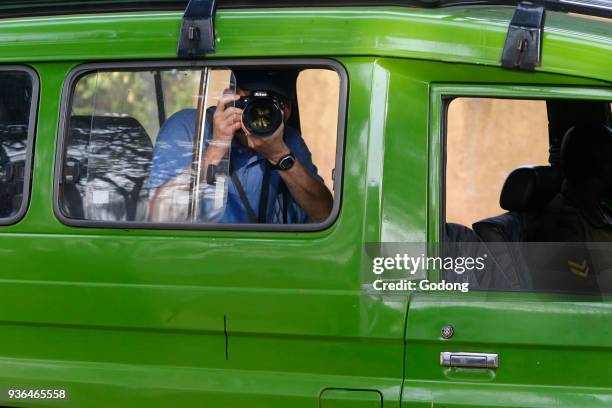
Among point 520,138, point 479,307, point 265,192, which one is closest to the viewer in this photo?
point 479,307

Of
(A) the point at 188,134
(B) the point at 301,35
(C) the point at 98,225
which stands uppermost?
(B) the point at 301,35

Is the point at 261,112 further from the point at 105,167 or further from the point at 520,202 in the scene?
the point at 520,202

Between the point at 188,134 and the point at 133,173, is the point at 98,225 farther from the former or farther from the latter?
the point at 188,134

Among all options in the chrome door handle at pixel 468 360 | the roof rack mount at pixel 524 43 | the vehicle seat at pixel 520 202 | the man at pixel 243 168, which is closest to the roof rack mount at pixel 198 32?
the man at pixel 243 168

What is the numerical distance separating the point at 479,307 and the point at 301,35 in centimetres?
110

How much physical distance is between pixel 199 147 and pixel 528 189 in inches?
49.8

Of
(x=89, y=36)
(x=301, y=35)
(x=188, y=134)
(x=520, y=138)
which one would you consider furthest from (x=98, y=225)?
(x=520, y=138)

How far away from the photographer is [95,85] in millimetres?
3773

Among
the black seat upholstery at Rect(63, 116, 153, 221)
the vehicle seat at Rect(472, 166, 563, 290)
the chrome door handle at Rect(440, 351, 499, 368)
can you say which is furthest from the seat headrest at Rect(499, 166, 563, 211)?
the black seat upholstery at Rect(63, 116, 153, 221)

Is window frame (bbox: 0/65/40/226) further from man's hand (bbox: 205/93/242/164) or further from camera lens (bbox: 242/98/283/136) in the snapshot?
camera lens (bbox: 242/98/283/136)

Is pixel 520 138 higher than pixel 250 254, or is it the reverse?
pixel 520 138

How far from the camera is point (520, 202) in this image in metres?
3.92

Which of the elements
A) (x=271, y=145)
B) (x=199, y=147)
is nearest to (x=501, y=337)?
(x=271, y=145)

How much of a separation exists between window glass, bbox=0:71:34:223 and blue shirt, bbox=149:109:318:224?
19.4 inches
